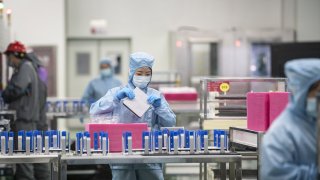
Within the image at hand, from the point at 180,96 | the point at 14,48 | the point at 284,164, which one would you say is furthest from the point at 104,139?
the point at 180,96

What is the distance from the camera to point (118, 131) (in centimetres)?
396

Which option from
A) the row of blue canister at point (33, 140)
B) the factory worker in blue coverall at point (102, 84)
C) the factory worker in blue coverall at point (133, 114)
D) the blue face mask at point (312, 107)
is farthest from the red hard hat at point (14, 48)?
the blue face mask at point (312, 107)

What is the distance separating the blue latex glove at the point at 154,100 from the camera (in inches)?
170

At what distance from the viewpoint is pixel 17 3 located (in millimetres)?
10055

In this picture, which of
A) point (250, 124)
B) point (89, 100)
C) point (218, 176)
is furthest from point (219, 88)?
point (89, 100)

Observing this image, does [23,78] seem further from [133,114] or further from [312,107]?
[312,107]

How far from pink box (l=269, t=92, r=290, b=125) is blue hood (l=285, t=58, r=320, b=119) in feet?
2.45

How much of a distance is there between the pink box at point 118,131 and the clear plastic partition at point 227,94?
47.4 inches

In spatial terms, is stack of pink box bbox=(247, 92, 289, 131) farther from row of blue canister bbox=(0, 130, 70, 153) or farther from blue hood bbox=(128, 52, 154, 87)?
row of blue canister bbox=(0, 130, 70, 153)

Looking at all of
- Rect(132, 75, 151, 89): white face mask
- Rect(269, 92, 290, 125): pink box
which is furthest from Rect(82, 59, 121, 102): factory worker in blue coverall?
Rect(269, 92, 290, 125): pink box

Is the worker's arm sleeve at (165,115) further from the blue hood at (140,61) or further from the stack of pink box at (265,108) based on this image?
the stack of pink box at (265,108)

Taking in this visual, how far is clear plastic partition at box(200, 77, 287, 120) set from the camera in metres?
4.98

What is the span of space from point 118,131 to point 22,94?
2801mm

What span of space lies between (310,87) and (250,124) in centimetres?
111
